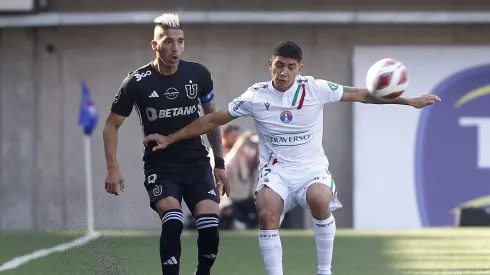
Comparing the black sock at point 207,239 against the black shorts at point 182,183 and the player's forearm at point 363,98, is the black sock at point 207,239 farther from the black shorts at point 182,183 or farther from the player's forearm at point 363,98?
the player's forearm at point 363,98

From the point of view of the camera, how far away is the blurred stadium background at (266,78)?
63.3 ft

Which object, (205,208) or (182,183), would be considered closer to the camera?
(205,208)

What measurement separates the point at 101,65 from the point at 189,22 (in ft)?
6.63

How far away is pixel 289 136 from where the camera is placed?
845cm

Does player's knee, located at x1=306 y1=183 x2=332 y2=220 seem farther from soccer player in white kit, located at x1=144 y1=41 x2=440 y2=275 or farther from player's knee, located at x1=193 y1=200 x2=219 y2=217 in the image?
player's knee, located at x1=193 y1=200 x2=219 y2=217

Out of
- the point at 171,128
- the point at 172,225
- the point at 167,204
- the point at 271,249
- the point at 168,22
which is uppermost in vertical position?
the point at 168,22

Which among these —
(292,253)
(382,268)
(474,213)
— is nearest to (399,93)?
(382,268)

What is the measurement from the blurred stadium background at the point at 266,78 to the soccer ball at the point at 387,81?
10.4m

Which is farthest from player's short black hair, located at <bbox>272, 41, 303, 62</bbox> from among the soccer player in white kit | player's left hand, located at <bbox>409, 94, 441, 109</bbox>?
player's left hand, located at <bbox>409, 94, 441, 109</bbox>

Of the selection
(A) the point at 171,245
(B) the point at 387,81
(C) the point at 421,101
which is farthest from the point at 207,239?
(C) the point at 421,101

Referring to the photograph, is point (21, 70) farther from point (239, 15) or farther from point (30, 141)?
point (239, 15)

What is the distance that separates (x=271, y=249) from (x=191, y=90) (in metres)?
1.44

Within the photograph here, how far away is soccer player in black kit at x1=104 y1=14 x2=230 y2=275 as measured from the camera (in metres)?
8.36

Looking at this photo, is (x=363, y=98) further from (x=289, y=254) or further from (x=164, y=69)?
(x=289, y=254)
